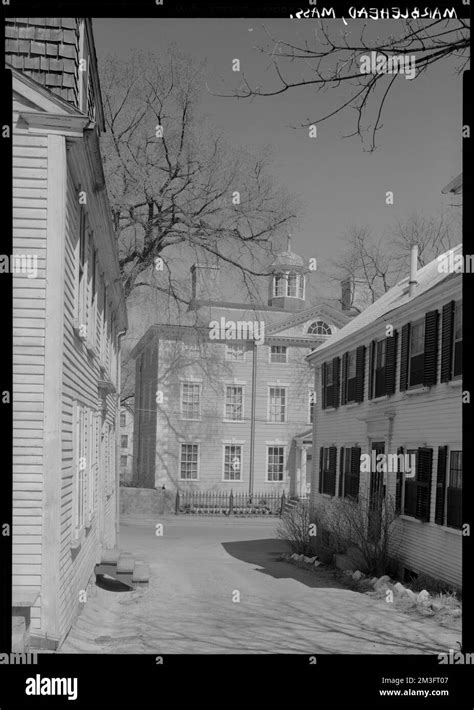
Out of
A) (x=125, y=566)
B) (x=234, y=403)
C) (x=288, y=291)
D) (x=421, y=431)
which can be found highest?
(x=288, y=291)

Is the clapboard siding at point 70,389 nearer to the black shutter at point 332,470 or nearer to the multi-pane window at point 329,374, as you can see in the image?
the black shutter at point 332,470

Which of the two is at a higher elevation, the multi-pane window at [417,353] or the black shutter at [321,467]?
the multi-pane window at [417,353]

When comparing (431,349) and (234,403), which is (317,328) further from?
(431,349)

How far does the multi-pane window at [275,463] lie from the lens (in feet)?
127

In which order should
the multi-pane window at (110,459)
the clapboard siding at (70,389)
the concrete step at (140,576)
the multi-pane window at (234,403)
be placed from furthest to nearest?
the multi-pane window at (234,403)
the multi-pane window at (110,459)
the concrete step at (140,576)
the clapboard siding at (70,389)

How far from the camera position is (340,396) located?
22.2 metres

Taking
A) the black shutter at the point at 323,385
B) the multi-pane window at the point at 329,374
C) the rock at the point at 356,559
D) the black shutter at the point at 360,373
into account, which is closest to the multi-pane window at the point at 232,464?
the black shutter at the point at 323,385

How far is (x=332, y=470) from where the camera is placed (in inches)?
886

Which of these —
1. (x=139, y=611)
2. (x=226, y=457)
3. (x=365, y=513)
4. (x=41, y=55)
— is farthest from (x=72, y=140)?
(x=226, y=457)

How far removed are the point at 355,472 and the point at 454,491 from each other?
6.57 metres

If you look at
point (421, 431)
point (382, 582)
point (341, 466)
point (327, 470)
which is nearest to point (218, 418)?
point (327, 470)

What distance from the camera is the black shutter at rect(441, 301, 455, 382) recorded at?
14367 millimetres

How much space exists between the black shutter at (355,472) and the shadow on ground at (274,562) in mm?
2409

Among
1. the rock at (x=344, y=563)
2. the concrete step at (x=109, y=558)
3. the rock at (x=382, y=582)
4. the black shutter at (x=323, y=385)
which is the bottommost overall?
the rock at (x=344, y=563)
